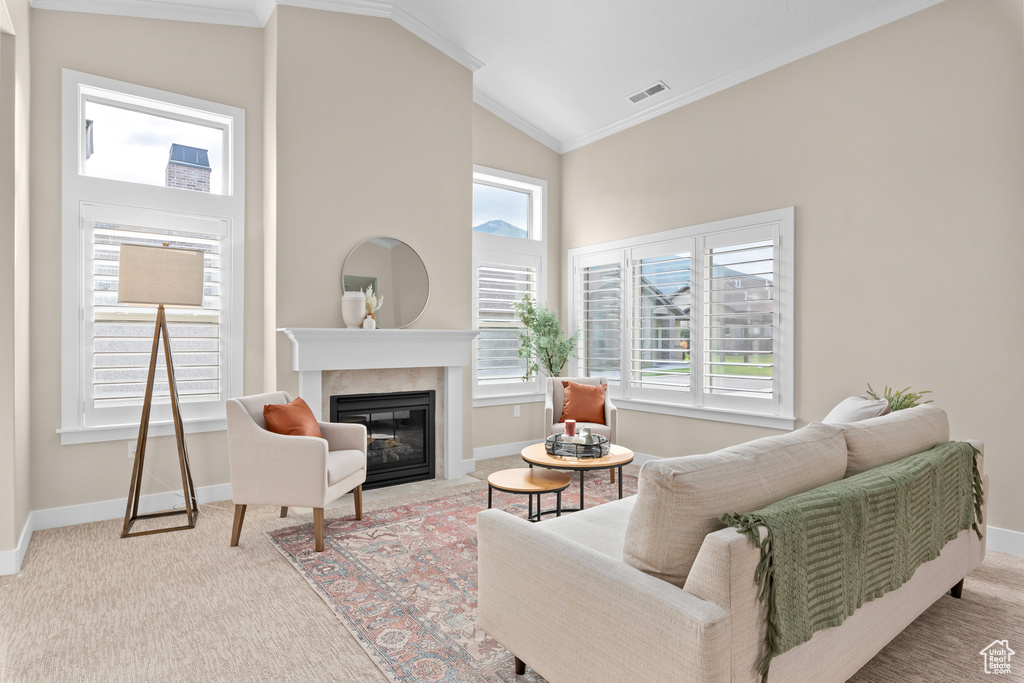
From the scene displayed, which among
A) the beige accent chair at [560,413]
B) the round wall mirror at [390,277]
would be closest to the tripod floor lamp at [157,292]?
the round wall mirror at [390,277]

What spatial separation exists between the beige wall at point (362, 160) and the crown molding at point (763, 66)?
1555 mm

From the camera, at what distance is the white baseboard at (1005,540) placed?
3227mm

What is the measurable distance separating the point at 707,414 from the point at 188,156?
466cm

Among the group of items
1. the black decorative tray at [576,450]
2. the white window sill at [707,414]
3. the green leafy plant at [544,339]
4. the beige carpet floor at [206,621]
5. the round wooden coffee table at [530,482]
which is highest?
the green leafy plant at [544,339]

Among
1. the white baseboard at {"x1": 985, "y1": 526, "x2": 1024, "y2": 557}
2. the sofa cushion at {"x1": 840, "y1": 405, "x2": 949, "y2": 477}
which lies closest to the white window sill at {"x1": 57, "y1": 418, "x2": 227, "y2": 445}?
the sofa cushion at {"x1": 840, "y1": 405, "x2": 949, "y2": 477}

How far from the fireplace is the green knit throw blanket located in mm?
3509

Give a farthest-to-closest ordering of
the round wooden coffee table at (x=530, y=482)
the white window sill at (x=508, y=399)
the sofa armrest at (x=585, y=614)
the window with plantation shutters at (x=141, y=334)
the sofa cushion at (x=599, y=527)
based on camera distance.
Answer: the white window sill at (x=508, y=399)
the window with plantation shutters at (x=141, y=334)
the round wooden coffee table at (x=530, y=482)
the sofa cushion at (x=599, y=527)
the sofa armrest at (x=585, y=614)

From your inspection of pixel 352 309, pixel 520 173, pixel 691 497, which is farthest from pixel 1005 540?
pixel 520 173

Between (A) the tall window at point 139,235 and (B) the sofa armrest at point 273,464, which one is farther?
(A) the tall window at point 139,235

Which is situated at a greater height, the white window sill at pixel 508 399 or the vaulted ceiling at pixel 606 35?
the vaulted ceiling at pixel 606 35

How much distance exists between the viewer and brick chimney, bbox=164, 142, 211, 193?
13.5 ft

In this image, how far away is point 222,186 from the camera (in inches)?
170

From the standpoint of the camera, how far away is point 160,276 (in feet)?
11.5

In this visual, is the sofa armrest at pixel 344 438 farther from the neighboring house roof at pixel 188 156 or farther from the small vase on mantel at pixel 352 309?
the neighboring house roof at pixel 188 156
